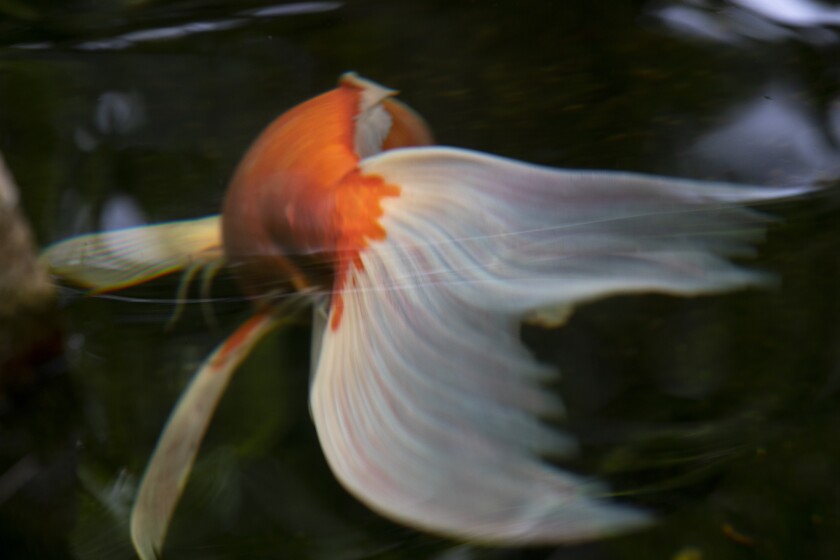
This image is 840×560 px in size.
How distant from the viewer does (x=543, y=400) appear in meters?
0.40

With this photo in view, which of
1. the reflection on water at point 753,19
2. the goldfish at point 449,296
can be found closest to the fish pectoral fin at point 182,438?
the goldfish at point 449,296

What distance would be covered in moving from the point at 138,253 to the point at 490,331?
0.65 feet

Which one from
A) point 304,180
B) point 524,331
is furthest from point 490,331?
point 304,180

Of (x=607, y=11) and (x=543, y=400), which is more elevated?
(x=607, y=11)

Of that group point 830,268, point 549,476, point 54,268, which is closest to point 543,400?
point 549,476

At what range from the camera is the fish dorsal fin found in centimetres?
45

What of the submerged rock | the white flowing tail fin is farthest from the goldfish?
the submerged rock

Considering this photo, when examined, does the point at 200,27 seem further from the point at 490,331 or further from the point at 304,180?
the point at 490,331

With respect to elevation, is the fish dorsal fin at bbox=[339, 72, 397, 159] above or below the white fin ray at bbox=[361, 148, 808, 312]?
above

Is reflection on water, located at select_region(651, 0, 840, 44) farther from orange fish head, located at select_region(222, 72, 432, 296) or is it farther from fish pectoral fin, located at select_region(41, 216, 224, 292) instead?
fish pectoral fin, located at select_region(41, 216, 224, 292)

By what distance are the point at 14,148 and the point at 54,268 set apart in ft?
0.26

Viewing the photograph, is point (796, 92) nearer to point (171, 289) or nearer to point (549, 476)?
point (549, 476)

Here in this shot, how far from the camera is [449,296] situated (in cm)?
41

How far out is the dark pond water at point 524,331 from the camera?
0.41 meters
